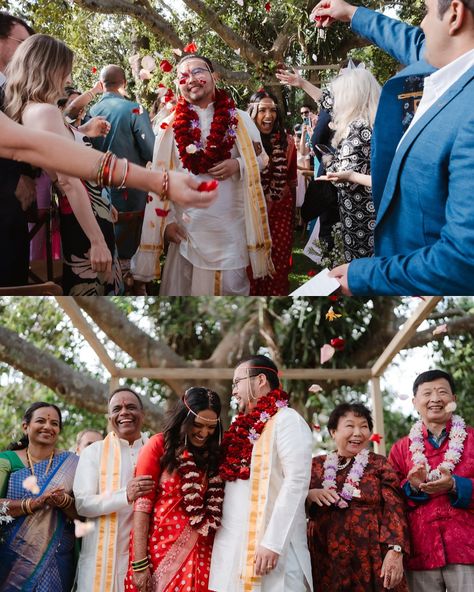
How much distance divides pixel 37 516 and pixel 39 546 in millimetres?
119

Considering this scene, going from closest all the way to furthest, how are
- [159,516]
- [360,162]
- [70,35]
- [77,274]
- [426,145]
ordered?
[426,145], [159,516], [77,274], [360,162], [70,35]

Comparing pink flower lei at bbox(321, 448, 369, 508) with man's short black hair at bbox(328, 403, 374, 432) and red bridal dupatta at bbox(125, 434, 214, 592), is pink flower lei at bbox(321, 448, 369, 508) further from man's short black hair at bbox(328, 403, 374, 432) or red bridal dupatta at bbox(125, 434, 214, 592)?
red bridal dupatta at bbox(125, 434, 214, 592)

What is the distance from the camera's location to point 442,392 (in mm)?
3406

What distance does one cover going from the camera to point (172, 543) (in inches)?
118

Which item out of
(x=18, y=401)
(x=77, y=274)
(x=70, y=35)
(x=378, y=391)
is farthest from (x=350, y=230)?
(x=70, y=35)

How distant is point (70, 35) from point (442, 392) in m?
3.48

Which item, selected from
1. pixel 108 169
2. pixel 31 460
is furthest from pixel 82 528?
pixel 108 169

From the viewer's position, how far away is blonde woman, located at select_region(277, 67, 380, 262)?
3.84 m

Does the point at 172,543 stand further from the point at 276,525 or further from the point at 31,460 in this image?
the point at 31,460

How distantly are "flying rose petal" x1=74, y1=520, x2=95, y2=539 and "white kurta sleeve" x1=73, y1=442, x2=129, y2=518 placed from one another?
0.12 feet

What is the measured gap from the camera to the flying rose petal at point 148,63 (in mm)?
5344

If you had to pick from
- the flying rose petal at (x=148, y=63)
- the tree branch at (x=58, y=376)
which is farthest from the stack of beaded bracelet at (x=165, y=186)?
the flying rose petal at (x=148, y=63)

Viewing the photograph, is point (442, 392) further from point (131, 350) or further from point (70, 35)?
point (70, 35)

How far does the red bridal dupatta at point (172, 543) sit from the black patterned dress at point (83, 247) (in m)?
0.84
